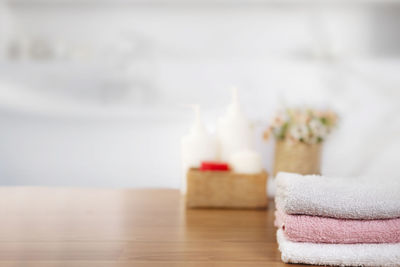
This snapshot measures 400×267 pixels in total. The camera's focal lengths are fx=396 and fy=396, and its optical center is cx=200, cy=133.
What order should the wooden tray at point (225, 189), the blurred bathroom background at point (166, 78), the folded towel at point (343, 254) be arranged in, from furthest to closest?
the blurred bathroom background at point (166, 78) < the wooden tray at point (225, 189) < the folded towel at point (343, 254)

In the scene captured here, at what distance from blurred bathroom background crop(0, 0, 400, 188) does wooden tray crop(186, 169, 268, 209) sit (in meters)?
0.21

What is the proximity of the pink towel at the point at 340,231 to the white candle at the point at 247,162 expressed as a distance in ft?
1.10

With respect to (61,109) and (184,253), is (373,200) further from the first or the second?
(61,109)

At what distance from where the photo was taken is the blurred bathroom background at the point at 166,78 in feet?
4.23

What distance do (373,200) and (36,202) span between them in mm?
762

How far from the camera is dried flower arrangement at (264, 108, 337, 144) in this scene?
1.01 m

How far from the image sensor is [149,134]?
1.39 meters

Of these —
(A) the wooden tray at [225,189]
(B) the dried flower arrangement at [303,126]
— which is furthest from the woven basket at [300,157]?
(A) the wooden tray at [225,189]

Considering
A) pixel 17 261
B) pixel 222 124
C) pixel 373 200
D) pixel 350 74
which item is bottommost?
pixel 17 261

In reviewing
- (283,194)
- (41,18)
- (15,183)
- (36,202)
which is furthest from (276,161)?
(41,18)

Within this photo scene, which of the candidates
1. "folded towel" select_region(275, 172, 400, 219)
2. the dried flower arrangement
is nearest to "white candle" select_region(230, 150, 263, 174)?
the dried flower arrangement

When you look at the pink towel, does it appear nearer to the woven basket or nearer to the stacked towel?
the stacked towel

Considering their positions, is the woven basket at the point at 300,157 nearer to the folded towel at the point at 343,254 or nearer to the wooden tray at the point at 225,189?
the wooden tray at the point at 225,189

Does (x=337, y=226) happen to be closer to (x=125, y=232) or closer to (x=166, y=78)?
(x=125, y=232)
